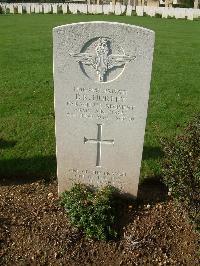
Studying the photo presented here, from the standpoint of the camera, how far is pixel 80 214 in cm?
461

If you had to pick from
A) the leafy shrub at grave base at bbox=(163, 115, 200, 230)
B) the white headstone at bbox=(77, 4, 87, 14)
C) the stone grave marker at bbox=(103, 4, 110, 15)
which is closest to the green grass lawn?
the leafy shrub at grave base at bbox=(163, 115, 200, 230)

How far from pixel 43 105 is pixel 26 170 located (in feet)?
9.57

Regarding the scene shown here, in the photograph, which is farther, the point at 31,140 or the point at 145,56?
the point at 31,140

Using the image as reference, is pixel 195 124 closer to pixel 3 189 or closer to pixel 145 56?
pixel 145 56

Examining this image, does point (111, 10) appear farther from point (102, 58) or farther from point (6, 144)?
point (102, 58)

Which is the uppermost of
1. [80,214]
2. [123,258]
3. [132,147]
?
[132,147]

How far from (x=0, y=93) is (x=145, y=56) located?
229 inches

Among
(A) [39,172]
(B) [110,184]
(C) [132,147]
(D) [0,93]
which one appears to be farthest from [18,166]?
(D) [0,93]

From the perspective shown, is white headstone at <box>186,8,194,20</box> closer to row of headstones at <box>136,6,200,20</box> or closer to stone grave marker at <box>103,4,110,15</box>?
row of headstones at <box>136,6,200,20</box>

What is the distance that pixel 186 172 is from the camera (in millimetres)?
4508

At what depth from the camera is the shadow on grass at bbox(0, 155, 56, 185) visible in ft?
18.9

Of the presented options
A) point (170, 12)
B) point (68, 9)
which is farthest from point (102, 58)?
point (68, 9)

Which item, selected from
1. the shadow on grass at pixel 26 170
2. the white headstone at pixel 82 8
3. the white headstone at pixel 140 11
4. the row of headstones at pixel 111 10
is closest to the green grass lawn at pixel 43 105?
the shadow on grass at pixel 26 170

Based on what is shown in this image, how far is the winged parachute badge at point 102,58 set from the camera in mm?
4254
